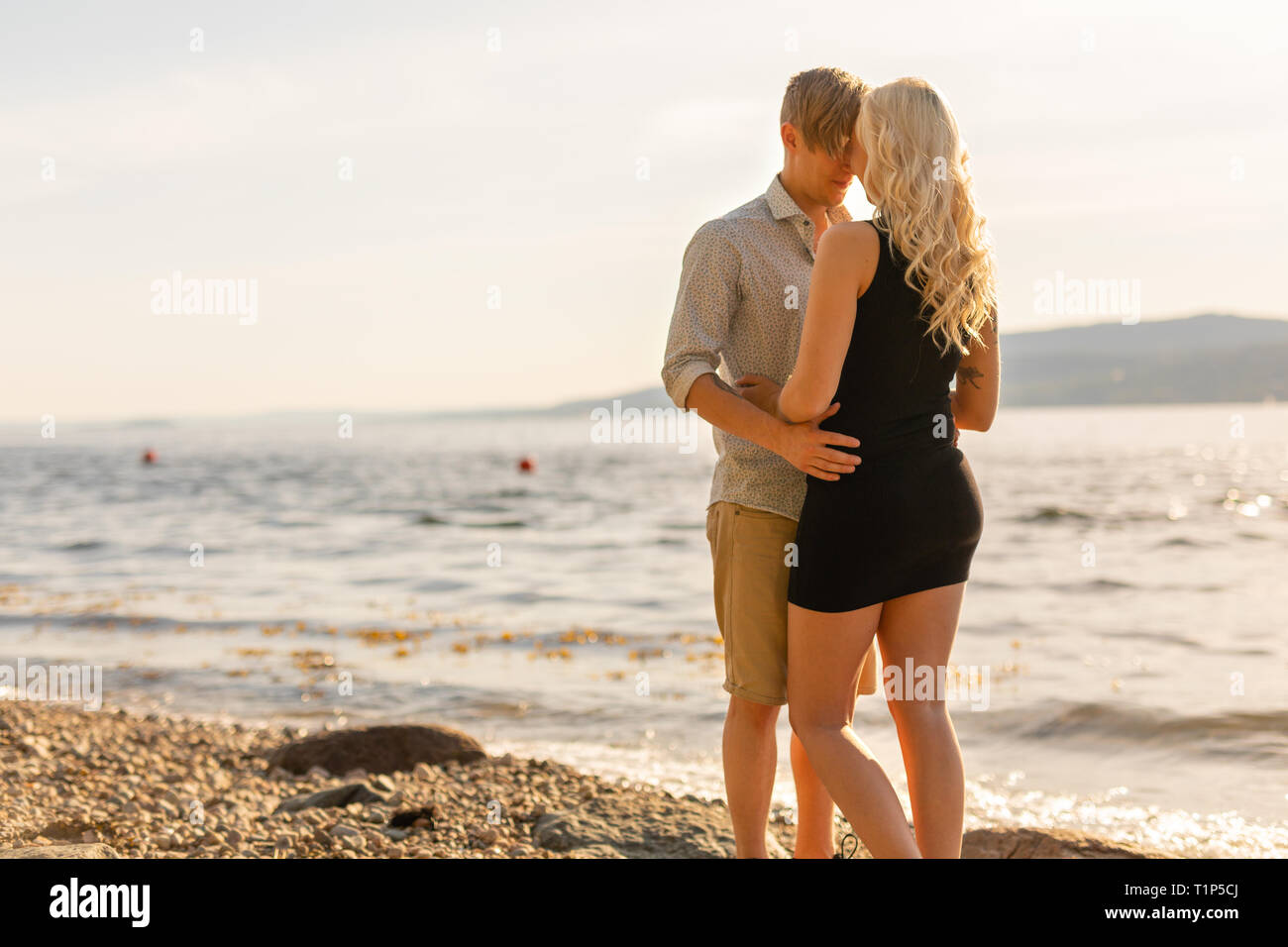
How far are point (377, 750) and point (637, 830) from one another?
6.88ft

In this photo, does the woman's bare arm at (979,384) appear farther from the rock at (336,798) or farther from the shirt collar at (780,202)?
the rock at (336,798)

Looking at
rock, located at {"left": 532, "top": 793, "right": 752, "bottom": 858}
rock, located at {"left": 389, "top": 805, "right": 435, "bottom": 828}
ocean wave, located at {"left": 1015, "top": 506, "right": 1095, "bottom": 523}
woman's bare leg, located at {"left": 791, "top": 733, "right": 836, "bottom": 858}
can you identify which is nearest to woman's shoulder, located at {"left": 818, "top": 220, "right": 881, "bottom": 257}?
woman's bare leg, located at {"left": 791, "top": 733, "right": 836, "bottom": 858}

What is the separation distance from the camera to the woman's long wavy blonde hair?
2.58 metres

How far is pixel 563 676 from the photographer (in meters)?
8.77

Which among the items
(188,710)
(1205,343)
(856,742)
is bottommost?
(188,710)

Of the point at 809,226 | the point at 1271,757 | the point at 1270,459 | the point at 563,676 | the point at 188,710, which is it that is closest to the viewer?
the point at 809,226

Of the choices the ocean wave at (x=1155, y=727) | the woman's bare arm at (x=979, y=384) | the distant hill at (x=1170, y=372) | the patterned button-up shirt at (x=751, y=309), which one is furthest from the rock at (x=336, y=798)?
the distant hill at (x=1170, y=372)

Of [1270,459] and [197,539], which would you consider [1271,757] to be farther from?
[1270,459]

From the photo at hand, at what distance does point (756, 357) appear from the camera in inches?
122

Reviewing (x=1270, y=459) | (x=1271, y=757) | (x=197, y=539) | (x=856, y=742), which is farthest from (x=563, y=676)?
(x=1270, y=459)

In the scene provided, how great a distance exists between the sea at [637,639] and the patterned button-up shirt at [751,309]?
289 centimetres

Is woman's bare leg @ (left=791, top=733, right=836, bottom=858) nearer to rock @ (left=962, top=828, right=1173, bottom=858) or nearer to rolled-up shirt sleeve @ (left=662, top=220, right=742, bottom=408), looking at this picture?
rolled-up shirt sleeve @ (left=662, top=220, right=742, bottom=408)
